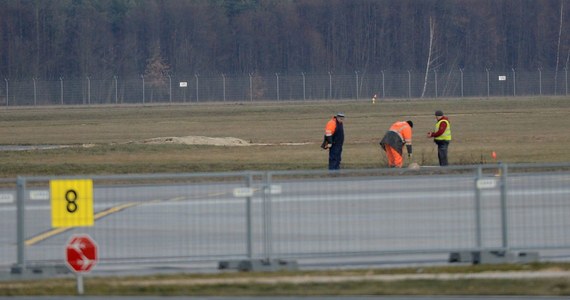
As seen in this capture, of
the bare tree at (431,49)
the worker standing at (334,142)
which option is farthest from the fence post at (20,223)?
the bare tree at (431,49)

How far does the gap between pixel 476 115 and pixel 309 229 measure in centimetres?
4680

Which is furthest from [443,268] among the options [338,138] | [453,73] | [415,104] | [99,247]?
[453,73]

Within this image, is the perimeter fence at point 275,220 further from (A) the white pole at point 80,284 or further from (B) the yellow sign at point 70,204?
(A) the white pole at point 80,284

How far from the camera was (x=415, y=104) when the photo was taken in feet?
241

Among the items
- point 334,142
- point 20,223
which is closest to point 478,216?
point 20,223

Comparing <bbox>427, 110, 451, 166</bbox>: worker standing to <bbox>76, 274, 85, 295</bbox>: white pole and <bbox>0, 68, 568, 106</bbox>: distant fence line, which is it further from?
<bbox>0, 68, 568, 106</bbox>: distant fence line

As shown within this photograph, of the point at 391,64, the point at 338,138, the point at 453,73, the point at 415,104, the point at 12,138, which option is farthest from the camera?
the point at 391,64

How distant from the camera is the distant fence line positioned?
83.9 metres

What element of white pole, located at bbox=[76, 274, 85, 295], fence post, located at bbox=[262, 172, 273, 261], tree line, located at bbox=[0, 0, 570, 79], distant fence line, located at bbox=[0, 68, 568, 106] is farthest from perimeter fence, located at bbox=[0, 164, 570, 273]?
tree line, located at bbox=[0, 0, 570, 79]

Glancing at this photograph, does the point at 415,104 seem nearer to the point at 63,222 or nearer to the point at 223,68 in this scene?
the point at 223,68

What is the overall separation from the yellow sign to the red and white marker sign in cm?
125

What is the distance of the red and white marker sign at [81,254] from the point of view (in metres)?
11.6

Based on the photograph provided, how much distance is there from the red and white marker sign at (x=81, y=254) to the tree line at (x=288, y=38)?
298ft

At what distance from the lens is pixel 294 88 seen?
85.7m
